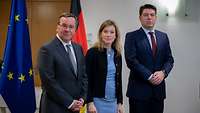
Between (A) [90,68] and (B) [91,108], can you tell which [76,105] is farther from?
(A) [90,68]

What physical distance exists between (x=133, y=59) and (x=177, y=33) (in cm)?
201

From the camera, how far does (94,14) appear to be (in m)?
4.85

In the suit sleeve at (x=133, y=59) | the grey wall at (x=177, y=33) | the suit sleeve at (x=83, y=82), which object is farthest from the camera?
the grey wall at (x=177, y=33)

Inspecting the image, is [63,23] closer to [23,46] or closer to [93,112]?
[93,112]

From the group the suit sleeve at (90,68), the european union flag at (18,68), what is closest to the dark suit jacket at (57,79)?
the suit sleeve at (90,68)

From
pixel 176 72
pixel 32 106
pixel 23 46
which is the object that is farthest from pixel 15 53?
pixel 176 72

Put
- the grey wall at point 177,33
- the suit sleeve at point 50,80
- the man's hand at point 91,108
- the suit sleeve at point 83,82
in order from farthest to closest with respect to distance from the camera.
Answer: the grey wall at point 177,33
the man's hand at point 91,108
the suit sleeve at point 83,82
the suit sleeve at point 50,80

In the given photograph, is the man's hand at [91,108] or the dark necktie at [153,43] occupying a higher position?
the dark necktie at [153,43]

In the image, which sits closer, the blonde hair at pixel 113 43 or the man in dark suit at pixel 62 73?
the man in dark suit at pixel 62 73

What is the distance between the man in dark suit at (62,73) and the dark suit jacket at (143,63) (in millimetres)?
685

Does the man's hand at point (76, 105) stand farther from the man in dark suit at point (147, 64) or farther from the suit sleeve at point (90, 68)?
the man in dark suit at point (147, 64)

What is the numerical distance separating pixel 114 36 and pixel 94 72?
1.24 ft

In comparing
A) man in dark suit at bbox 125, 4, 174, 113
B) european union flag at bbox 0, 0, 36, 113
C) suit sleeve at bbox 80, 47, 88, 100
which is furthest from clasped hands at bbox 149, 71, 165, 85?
european union flag at bbox 0, 0, 36, 113

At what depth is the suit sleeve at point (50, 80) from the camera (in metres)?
2.36
